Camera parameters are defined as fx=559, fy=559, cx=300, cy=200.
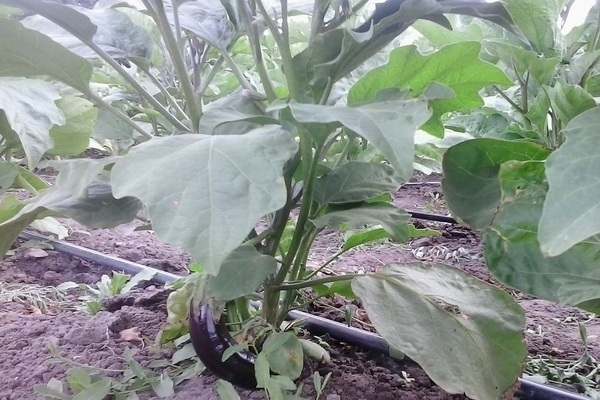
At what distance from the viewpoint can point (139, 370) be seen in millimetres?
679

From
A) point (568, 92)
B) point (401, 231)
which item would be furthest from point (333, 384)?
point (568, 92)

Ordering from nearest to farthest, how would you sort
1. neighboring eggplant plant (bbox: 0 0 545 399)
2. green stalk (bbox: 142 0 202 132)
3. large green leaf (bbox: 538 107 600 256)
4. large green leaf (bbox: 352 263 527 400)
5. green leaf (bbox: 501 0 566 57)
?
1. large green leaf (bbox: 538 107 600 256)
2. neighboring eggplant plant (bbox: 0 0 545 399)
3. large green leaf (bbox: 352 263 527 400)
4. green stalk (bbox: 142 0 202 132)
5. green leaf (bbox: 501 0 566 57)

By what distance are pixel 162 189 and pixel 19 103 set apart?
1.23 feet

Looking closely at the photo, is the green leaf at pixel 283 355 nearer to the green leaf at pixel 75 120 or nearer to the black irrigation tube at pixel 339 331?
the black irrigation tube at pixel 339 331

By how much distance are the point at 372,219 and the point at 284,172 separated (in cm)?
11

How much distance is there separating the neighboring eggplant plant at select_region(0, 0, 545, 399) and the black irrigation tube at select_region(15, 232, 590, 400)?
7cm

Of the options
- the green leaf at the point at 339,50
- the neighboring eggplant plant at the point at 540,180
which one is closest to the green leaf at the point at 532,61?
the neighboring eggplant plant at the point at 540,180

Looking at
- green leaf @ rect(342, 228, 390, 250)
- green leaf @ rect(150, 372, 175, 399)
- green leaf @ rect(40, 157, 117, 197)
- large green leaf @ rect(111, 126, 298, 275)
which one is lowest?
green leaf @ rect(150, 372, 175, 399)

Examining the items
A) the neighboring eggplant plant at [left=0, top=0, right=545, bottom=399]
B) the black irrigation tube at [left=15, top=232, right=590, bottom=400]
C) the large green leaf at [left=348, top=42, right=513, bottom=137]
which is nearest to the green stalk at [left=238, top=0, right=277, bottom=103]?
the neighboring eggplant plant at [left=0, top=0, right=545, bottom=399]

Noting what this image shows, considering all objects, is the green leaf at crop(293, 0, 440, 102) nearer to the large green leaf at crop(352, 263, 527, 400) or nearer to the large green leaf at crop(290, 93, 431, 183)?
the large green leaf at crop(290, 93, 431, 183)

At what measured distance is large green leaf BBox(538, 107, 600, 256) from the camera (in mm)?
317

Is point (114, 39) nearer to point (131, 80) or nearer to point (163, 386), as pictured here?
point (131, 80)

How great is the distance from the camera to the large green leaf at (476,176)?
21.8 inches

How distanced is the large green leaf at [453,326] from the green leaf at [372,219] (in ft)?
0.18
